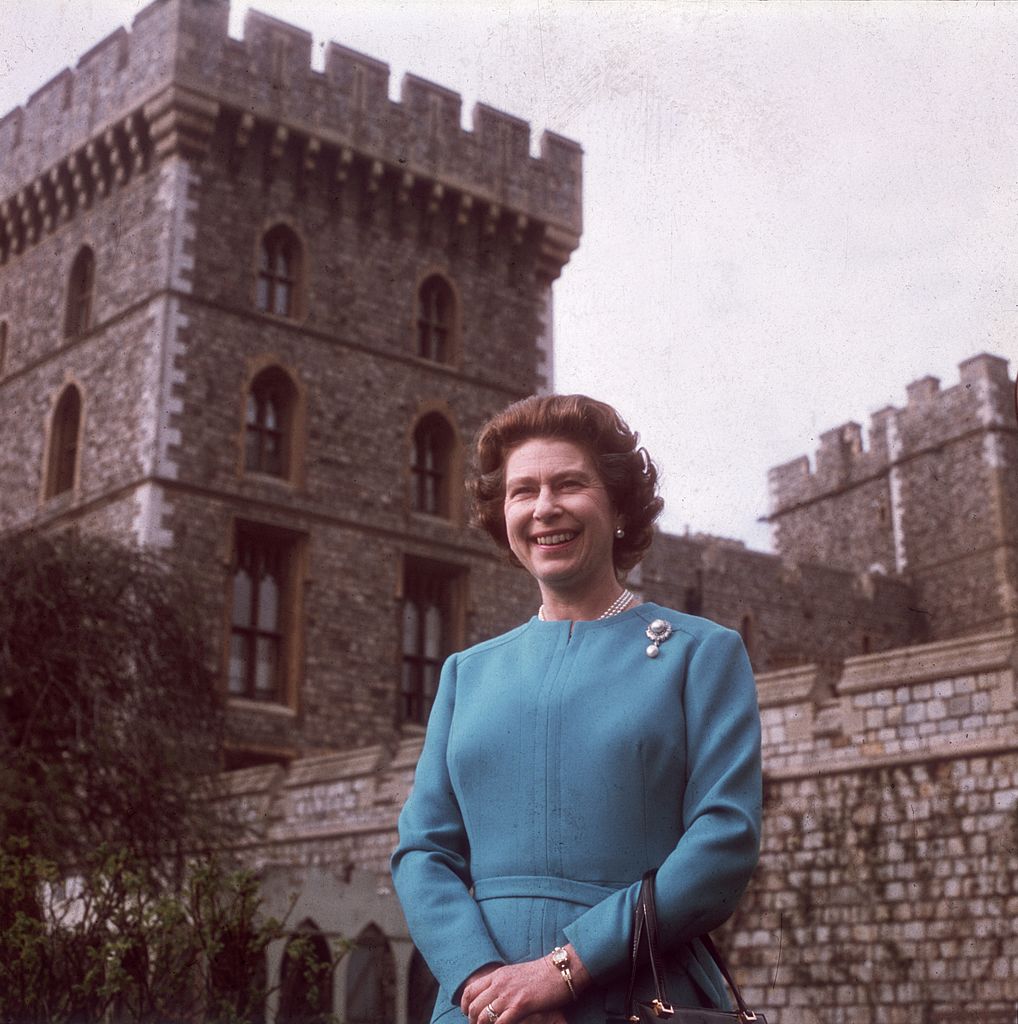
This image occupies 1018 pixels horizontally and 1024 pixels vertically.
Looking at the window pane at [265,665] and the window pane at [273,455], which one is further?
the window pane at [273,455]

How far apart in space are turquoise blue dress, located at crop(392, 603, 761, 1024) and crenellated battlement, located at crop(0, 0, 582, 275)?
17048 millimetres

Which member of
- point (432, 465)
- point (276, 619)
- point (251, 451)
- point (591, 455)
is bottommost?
point (591, 455)

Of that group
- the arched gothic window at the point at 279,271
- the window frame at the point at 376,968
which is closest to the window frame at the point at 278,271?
the arched gothic window at the point at 279,271

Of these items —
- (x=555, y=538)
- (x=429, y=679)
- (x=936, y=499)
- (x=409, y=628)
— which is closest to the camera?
(x=555, y=538)

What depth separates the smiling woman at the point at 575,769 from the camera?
7.68 feet

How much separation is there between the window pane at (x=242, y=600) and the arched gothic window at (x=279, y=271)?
11.4 feet

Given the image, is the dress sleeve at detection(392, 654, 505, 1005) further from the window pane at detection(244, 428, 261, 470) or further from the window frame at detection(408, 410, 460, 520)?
the window frame at detection(408, 410, 460, 520)

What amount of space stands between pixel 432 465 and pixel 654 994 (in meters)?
17.8

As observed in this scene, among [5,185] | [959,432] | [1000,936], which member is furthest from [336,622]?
[959,432]

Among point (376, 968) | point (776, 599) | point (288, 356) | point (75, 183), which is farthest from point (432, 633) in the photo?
point (776, 599)

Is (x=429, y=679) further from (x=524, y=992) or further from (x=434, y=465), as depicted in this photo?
(x=524, y=992)

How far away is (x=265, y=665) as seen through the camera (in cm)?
1780

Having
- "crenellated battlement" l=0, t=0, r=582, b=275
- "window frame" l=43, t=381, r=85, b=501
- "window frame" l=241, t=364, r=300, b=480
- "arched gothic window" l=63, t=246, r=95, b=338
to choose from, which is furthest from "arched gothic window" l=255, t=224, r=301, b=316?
"window frame" l=43, t=381, r=85, b=501

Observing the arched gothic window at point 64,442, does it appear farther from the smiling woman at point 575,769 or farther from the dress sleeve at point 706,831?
the dress sleeve at point 706,831
